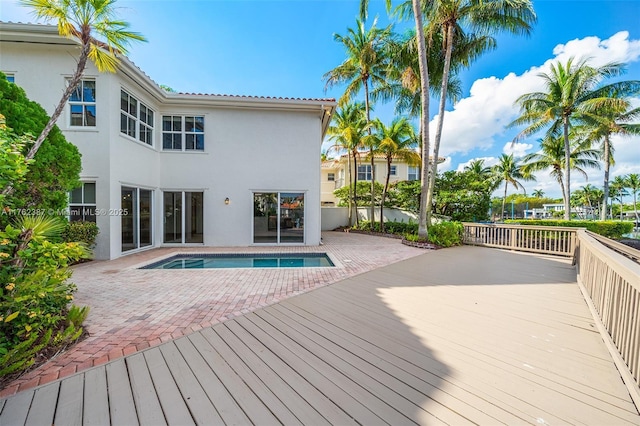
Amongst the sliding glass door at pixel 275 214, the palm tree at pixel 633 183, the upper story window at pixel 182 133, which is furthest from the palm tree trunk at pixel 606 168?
the palm tree at pixel 633 183

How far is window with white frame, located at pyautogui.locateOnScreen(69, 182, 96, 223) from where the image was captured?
7.74 m

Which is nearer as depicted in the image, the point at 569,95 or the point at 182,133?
the point at 182,133

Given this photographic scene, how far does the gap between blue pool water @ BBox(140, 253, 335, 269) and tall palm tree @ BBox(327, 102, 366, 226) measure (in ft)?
25.5

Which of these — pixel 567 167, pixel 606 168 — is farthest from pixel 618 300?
pixel 606 168

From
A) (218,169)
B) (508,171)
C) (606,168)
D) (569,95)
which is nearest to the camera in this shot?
(218,169)

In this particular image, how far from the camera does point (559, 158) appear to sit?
20.6 m

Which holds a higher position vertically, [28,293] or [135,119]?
[135,119]

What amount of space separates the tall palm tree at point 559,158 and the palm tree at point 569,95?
3.40m

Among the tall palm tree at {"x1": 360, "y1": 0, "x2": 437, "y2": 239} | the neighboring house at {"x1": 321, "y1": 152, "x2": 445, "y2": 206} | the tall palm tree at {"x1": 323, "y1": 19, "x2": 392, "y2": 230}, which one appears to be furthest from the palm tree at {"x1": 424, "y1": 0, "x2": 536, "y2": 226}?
the neighboring house at {"x1": 321, "y1": 152, "x2": 445, "y2": 206}

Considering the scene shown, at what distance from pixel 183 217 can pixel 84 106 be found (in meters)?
4.56

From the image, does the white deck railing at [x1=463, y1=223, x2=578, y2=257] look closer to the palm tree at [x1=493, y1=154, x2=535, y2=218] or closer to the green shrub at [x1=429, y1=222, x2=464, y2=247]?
the green shrub at [x1=429, y1=222, x2=464, y2=247]

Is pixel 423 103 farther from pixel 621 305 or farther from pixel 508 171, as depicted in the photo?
pixel 508 171

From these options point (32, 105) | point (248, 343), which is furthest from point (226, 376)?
point (32, 105)

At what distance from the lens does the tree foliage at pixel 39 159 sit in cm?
388
